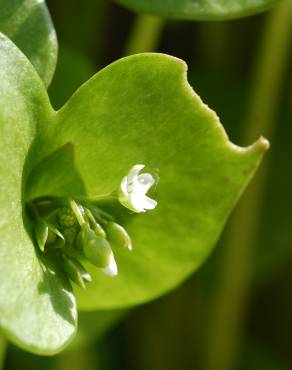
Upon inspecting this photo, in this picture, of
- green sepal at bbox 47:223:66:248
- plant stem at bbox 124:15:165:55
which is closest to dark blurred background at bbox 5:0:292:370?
plant stem at bbox 124:15:165:55

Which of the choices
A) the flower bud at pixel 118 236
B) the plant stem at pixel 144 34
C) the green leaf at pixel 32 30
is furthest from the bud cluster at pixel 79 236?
the plant stem at pixel 144 34

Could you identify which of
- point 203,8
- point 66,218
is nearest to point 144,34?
point 203,8

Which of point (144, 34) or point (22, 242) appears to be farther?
point (144, 34)

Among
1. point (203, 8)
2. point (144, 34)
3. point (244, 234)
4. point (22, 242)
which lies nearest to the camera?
point (22, 242)

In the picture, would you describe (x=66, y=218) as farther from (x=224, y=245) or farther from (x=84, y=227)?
(x=224, y=245)

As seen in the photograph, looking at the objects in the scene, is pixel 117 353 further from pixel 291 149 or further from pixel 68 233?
pixel 68 233

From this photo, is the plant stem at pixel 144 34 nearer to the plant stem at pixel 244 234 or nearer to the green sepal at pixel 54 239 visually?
the plant stem at pixel 244 234
